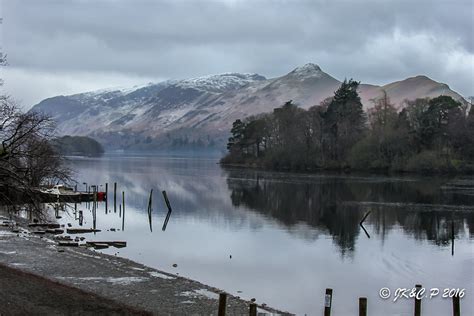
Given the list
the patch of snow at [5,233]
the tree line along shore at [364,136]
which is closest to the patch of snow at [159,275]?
the patch of snow at [5,233]

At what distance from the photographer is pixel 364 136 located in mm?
139625

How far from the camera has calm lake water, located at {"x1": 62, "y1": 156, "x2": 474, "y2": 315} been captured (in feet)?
99.8

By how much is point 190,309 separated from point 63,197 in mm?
51397

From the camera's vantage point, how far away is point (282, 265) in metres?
36.5

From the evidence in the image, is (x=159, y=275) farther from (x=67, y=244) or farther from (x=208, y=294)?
(x=67, y=244)

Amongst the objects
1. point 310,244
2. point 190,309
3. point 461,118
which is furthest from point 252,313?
point 461,118

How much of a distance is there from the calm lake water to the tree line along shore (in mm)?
40108

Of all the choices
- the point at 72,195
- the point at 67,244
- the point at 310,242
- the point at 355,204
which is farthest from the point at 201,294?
the point at 72,195

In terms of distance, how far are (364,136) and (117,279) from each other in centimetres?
11659

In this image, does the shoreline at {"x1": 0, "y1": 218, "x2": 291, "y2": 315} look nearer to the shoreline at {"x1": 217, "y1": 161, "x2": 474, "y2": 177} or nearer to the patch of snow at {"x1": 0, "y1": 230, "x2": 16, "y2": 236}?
the patch of snow at {"x1": 0, "y1": 230, "x2": 16, "y2": 236}

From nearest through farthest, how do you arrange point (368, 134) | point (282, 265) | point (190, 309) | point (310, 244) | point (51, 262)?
1. point (190, 309)
2. point (51, 262)
3. point (282, 265)
4. point (310, 244)
5. point (368, 134)

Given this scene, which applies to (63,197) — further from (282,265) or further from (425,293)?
(425,293)

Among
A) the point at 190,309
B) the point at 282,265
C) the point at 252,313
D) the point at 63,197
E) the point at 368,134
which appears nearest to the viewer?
the point at 252,313

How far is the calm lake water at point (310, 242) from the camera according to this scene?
30.4 metres
